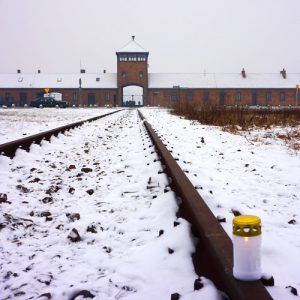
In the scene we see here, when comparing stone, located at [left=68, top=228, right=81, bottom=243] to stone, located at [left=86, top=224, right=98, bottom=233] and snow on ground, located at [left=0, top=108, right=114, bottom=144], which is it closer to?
stone, located at [left=86, top=224, right=98, bottom=233]

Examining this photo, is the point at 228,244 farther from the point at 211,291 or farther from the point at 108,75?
the point at 108,75

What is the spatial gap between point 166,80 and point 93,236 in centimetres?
6594

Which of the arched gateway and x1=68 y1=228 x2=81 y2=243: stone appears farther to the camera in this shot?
the arched gateway

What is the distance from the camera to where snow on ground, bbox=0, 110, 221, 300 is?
71.5 inches

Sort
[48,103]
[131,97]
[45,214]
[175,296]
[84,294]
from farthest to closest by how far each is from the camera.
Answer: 1. [131,97]
2. [48,103]
3. [45,214]
4. [84,294]
5. [175,296]

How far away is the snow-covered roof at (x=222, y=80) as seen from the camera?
66438 mm

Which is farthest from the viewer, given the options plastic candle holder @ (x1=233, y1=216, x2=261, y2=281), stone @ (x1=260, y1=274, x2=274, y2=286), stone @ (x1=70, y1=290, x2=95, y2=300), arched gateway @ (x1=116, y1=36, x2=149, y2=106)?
arched gateway @ (x1=116, y1=36, x2=149, y2=106)

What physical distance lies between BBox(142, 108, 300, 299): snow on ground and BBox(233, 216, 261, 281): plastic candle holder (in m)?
0.20

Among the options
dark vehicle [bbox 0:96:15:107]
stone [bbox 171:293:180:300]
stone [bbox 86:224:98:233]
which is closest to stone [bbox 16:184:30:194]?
stone [bbox 86:224:98:233]

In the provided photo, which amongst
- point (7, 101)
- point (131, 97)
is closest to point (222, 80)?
point (131, 97)

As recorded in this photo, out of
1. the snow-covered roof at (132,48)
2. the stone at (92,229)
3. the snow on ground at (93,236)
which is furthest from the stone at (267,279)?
the snow-covered roof at (132,48)

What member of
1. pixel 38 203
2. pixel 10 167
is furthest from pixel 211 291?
pixel 10 167

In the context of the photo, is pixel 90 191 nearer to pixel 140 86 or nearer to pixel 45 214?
pixel 45 214

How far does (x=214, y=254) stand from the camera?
5.42 ft
